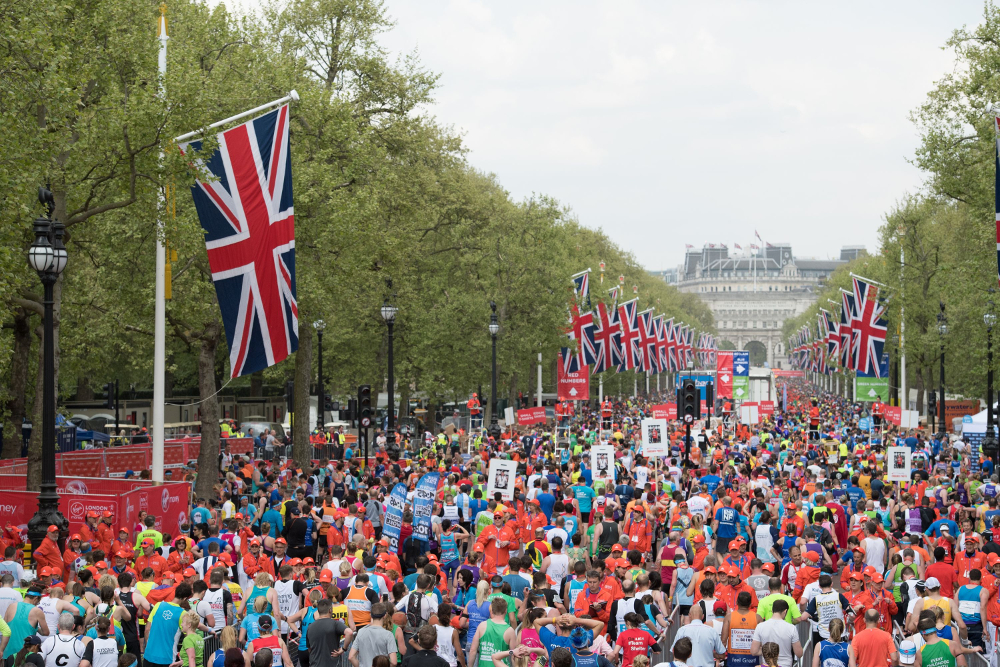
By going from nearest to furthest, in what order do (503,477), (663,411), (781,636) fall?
(781,636), (503,477), (663,411)

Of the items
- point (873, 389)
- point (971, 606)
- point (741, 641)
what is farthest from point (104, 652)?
point (873, 389)

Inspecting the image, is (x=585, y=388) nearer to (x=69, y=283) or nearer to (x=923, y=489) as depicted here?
(x=69, y=283)

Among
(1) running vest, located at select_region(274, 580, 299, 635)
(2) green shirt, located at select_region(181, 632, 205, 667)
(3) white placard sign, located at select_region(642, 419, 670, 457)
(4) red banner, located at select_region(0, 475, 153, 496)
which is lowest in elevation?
(2) green shirt, located at select_region(181, 632, 205, 667)

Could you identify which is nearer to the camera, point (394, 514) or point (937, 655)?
point (937, 655)

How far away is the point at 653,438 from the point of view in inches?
987

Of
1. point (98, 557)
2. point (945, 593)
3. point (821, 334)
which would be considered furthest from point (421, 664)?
point (821, 334)

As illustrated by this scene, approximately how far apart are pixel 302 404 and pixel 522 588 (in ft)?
72.6

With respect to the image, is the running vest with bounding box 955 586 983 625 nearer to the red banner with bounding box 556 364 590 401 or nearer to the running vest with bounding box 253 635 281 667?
the running vest with bounding box 253 635 281 667

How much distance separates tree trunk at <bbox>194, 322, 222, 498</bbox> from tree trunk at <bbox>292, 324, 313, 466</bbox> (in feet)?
19.1

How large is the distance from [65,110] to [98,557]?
26.4 feet

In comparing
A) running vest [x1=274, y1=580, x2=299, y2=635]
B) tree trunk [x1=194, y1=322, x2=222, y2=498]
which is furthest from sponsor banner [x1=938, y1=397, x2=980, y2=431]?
running vest [x1=274, y1=580, x2=299, y2=635]

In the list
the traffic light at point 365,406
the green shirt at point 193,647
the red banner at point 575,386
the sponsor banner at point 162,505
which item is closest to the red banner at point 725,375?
the red banner at point 575,386

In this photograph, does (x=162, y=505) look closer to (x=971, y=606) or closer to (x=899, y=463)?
(x=971, y=606)

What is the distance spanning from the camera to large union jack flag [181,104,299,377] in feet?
58.8
